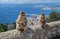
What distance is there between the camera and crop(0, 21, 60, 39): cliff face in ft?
13.0

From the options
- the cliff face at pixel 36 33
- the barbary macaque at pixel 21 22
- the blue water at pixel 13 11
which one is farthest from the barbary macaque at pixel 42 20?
the blue water at pixel 13 11

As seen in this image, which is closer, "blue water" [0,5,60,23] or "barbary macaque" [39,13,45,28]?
"barbary macaque" [39,13,45,28]

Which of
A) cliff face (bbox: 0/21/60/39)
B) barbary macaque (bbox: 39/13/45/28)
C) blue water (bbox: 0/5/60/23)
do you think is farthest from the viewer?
blue water (bbox: 0/5/60/23)

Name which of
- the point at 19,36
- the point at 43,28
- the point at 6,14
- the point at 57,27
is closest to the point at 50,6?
the point at 6,14

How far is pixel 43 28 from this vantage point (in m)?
4.94

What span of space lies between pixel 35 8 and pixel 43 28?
16.0ft

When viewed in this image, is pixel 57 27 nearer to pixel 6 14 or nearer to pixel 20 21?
pixel 20 21

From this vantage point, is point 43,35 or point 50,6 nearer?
point 43,35

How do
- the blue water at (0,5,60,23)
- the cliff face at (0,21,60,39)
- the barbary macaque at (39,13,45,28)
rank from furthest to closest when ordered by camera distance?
the blue water at (0,5,60,23) → the barbary macaque at (39,13,45,28) → the cliff face at (0,21,60,39)

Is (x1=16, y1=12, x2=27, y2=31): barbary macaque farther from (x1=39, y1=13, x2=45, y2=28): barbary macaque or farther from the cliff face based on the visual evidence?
(x1=39, y1=13, x2=45, y2=28): barbary macaque

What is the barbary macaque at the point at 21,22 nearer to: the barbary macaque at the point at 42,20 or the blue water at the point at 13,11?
the barbary macaque at the point at 42,20

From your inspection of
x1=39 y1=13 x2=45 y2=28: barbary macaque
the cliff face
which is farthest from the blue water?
x1=39 y1=13 x2=45 y2=28: barbary macaque

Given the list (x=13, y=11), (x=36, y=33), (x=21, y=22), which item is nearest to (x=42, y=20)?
(x=36, y=33)

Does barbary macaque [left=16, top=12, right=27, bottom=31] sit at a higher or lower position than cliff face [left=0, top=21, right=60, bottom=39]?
higher
